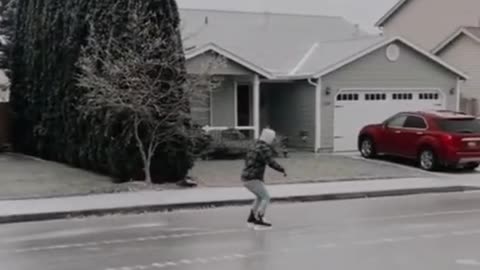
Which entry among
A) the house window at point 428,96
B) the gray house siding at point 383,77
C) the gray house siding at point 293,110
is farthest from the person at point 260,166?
the house window at point 428,96

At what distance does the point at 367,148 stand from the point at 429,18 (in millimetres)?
16686

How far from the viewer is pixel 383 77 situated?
29.0 metres

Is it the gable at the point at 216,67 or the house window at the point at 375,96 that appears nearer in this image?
the gable at the point at 216,67

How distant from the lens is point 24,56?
1105 inches

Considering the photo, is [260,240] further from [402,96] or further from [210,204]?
[402,96]

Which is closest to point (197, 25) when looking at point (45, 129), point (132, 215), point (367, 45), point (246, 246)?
point (367, 45)

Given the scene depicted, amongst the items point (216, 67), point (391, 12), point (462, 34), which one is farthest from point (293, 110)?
point (391, 12)

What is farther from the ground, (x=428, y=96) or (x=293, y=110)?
(x=428, y=96)

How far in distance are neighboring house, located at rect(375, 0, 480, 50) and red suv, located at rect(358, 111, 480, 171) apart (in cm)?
1526

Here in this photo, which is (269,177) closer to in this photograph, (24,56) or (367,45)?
(367,45)

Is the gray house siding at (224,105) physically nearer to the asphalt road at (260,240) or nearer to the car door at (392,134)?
the car door at (392,134)

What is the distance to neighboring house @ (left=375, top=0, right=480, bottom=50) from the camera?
3829 centimetres

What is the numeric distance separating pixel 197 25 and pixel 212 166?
11.2 metres

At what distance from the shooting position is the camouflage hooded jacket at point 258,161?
13219mm
